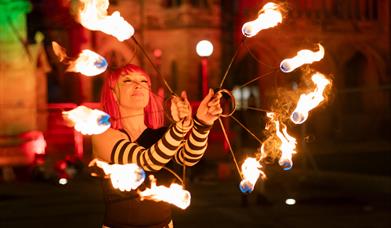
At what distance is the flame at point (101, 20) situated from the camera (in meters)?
3.32

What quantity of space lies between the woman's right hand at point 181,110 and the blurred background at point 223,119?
40cm

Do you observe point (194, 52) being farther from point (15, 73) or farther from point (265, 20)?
point (265, 20)

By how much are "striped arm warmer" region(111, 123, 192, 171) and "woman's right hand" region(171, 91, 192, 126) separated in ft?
0.13

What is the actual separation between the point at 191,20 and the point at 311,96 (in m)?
18.2

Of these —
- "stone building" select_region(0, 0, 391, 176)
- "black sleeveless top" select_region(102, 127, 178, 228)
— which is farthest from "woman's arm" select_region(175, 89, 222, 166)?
"stone building" select_region(0, 0, 391, 176)

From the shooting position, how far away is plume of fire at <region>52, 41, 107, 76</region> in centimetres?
331

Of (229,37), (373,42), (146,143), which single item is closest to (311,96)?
(146,143)

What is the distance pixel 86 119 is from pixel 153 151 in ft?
1.72

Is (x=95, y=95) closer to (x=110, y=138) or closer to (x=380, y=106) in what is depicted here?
(x=380, y=106)

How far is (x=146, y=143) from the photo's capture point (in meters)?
3.98

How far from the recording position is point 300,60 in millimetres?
3791

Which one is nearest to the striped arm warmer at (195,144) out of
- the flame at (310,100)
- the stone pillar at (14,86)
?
the flame at (310,100)

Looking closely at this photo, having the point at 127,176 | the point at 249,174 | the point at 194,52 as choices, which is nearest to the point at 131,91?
the point at 127,176

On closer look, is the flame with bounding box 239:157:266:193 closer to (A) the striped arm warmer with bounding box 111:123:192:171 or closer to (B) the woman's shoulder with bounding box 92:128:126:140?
(A) the striped arm warmer with bounding box 111:123:192:171
